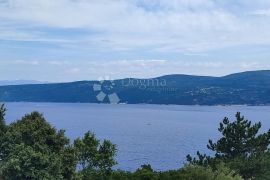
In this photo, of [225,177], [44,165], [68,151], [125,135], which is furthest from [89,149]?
[125,135]

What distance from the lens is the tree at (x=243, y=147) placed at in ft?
146

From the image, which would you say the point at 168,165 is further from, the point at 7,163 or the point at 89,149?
the point at 7,163

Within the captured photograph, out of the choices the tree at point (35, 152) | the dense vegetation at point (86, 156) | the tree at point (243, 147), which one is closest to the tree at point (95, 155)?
the dense vegetation at point (86, 156)

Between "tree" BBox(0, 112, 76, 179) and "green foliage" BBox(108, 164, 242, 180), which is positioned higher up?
"tree" BBox(0, 112, 76, 179)

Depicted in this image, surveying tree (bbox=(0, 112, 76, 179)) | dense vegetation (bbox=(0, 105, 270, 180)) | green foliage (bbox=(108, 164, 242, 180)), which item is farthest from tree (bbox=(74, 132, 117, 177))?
tree (bbox=(0, 112, 76, 179))

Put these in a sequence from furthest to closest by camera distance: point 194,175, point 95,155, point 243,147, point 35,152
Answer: point 243,147, point 95,155, point 194,175, point 35,152

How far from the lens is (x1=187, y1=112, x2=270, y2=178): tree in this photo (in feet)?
146

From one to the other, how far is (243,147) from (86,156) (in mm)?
17227

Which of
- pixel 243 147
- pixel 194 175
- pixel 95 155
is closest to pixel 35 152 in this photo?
pixel 95 155

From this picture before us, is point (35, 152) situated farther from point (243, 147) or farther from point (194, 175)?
point (243, 147)

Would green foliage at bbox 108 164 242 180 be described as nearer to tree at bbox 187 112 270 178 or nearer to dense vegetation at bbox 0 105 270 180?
dense vegetation at bbox 0 105 270 180

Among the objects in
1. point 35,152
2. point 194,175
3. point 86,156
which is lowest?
point 194,175

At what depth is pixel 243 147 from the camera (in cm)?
4709

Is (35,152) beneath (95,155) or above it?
above
